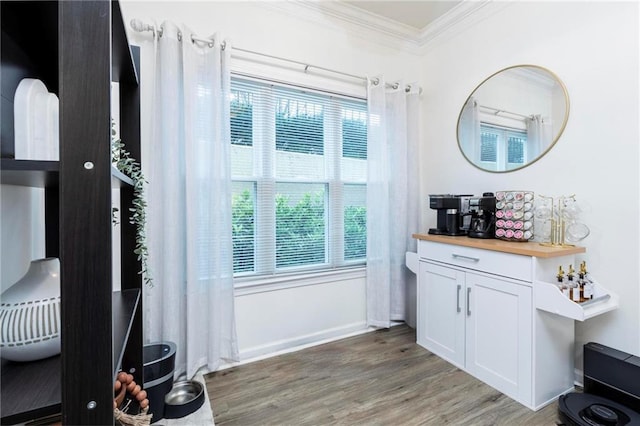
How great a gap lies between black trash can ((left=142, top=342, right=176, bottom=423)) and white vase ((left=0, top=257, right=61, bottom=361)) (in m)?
1.18

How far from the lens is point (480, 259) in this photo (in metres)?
2.12

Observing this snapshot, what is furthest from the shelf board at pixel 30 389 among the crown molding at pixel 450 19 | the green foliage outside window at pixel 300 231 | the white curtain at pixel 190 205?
the crown molding at pixel 450 19

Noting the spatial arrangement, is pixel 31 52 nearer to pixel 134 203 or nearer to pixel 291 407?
pixel 134 203

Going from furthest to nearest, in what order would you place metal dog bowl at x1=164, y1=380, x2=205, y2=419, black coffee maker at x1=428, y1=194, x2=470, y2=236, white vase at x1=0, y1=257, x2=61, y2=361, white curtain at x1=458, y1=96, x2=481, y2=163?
white curtain at x1=458, y1=96, x2=481, y2=163
black coffee maker at x1=428, y1=194, x2=470, y2=236
metal dog bowl at x1=164, y1=380, x2=205, y2=419
white vase at x1=0, y1=257, x2=61, y2=361

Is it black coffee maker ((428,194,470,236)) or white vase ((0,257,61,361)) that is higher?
black coffee maker ((428,194,470,236))

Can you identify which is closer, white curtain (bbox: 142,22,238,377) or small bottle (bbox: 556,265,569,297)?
small bottle (bbox: 556,265,569,297)

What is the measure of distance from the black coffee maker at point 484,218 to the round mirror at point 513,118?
329 mm

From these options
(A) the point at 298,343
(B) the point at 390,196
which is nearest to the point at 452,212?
(B) the point at 390,196

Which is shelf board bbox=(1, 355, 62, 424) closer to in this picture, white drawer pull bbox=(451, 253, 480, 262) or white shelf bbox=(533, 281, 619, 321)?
white shelf bbox=(533, 281, 619, 321)

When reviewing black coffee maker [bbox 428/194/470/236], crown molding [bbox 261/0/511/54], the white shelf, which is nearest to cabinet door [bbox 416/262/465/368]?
black coffee maker [bbox 428/194/470/236]

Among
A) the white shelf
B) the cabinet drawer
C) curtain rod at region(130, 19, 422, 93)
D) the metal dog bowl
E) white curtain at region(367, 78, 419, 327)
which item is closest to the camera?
the white shelf

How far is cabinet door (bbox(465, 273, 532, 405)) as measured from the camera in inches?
73.3

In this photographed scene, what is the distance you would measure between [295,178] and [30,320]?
2.11m

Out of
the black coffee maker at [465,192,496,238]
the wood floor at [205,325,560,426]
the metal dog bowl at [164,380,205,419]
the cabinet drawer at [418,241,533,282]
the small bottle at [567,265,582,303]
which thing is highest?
the black coffee maker at [465,192,496,238]
